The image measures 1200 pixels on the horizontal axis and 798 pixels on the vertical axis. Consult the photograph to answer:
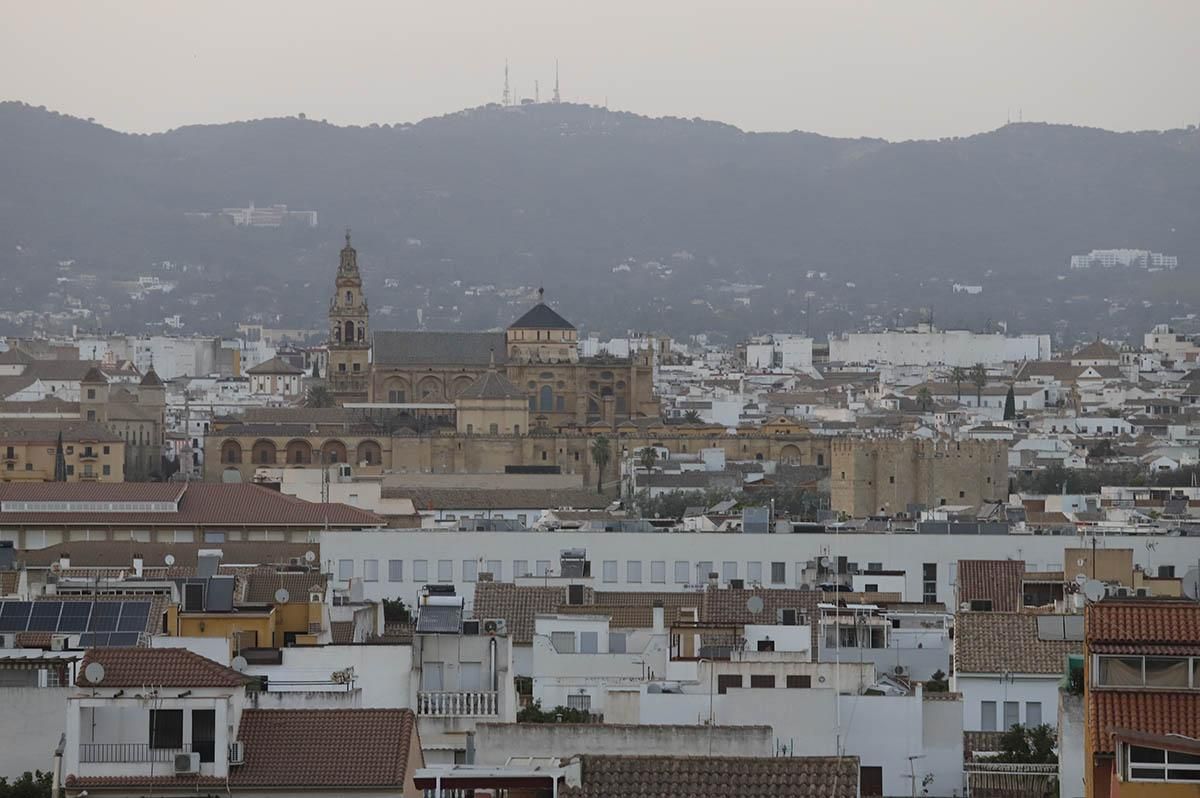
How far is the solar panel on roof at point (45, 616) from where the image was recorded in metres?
23.7

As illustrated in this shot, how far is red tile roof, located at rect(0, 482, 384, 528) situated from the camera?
188ft

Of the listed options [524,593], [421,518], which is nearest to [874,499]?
[421,518]

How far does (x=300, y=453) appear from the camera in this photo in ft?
382

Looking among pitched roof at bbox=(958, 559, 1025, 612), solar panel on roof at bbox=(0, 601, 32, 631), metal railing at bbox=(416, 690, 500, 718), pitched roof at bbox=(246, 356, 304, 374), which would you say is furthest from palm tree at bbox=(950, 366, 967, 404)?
metal railing at bbox=(416, 690, 500, 718)

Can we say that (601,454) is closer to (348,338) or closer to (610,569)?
(348,338)

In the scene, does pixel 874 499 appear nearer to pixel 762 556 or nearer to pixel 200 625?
pixel 762 556

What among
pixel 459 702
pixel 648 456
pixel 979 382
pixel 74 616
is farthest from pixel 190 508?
pixel 979 382

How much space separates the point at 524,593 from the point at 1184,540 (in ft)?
62.4

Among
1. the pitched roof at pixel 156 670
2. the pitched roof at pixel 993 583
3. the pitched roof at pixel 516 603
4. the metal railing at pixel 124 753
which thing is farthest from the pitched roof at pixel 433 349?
the metal railing at pixel 124 753

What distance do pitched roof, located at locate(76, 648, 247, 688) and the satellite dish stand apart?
2 centimetres

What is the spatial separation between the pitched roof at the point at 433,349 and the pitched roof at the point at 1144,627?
4597 inches

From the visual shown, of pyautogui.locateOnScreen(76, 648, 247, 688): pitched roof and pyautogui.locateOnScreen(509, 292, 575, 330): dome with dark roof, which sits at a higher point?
pyautogui.locateOnScreen(509, 292, 575, 330): dome with dark roof

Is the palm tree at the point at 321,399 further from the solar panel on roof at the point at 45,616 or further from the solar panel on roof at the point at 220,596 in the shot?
the solar panel on roof at the point at 45,616

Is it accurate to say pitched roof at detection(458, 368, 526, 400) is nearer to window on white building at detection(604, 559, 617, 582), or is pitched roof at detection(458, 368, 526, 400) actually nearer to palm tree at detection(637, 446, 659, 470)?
palm tree at detection(637, 446, 659, 470)
